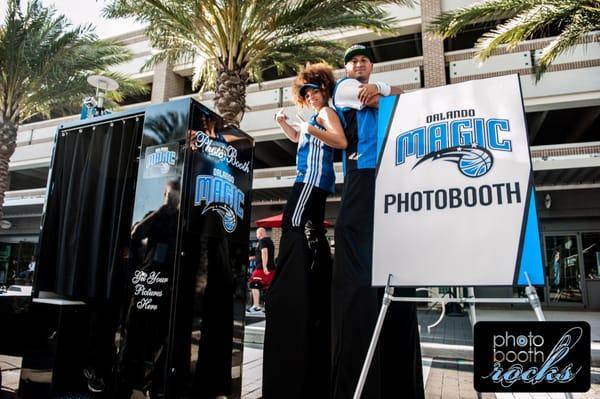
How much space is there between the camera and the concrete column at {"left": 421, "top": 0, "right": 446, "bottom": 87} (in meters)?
14.1

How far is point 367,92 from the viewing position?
7.64 ft

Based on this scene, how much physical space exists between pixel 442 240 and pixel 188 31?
7.64 m

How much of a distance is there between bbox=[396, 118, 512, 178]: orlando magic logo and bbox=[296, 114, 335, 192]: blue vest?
2.16 feet

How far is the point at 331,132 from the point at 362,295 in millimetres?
953

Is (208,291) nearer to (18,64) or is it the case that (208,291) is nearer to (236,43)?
(236,43)

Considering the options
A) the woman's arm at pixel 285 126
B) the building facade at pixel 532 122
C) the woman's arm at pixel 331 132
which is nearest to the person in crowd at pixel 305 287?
the woman's arm at pixel 331 132

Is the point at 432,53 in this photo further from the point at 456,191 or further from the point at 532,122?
the point at 456,191

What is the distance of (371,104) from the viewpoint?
236 centimetres

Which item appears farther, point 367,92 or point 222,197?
point 222,197

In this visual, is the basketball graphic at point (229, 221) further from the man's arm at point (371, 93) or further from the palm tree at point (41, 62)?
the palm tree at point (41, 62)

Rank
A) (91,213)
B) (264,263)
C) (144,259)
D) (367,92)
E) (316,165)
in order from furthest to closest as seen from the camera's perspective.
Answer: (264,263)
(91,213)
(316,165)
(144,259)
(367,92)

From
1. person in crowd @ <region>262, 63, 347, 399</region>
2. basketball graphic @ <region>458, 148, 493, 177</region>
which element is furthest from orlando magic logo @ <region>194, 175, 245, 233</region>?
basketball graphic @ <region>458, 148, 493, 177</region>

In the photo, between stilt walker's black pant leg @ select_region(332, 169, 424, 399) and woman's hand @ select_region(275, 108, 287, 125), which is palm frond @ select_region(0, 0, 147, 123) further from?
stilt walker's black pant leg @ select_region(332, 169, 424, 399)

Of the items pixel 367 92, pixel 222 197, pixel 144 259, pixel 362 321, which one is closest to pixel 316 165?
pixel 367 92
